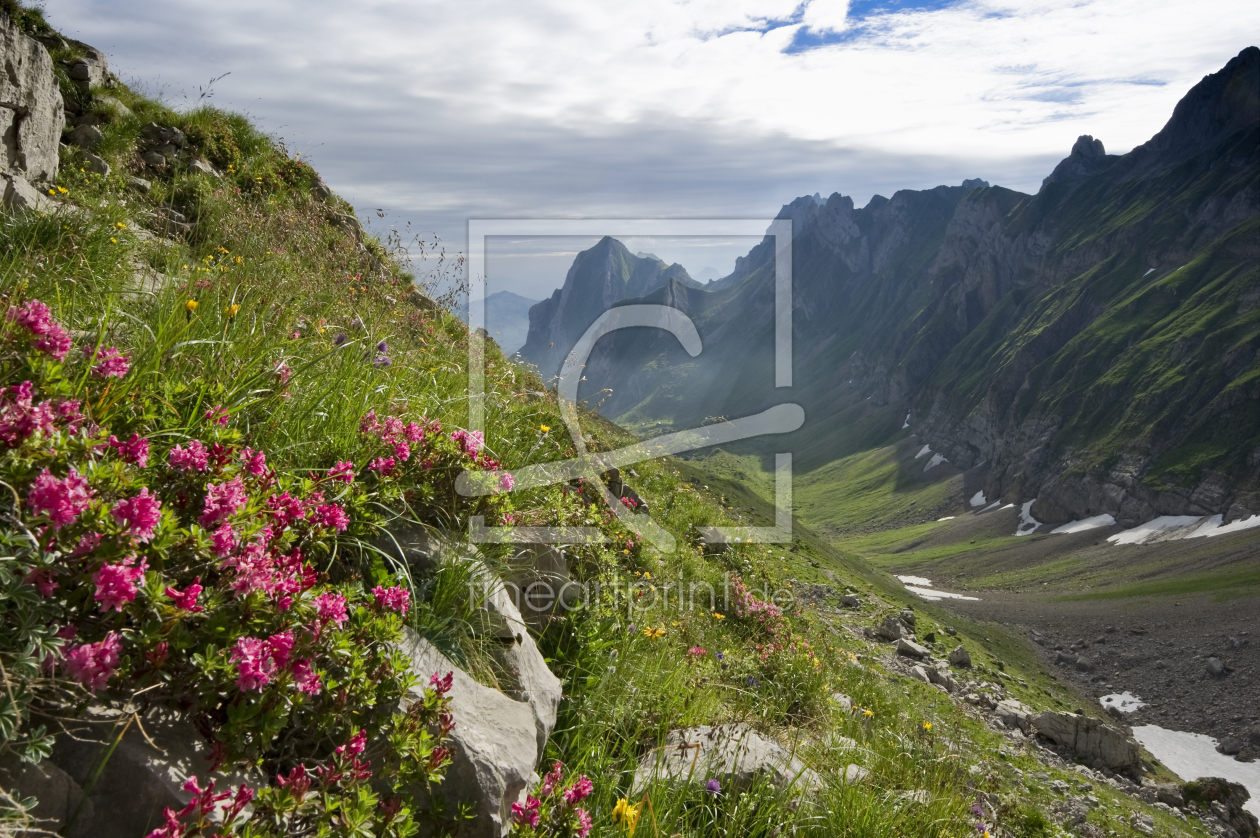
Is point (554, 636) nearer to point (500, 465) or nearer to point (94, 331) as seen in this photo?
point (500, 465)

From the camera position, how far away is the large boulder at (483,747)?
2.98 m

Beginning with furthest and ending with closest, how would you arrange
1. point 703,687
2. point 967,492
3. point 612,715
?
point 967,492
point 703,687
point 612,715

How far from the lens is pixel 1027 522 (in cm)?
13825

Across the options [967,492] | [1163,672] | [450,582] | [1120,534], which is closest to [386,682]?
[450,582]

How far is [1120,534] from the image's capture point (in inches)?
4668

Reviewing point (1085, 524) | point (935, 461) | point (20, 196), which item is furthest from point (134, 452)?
point (935, 461)

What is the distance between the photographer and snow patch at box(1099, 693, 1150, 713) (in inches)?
2414

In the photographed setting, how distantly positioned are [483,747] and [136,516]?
1795 mm

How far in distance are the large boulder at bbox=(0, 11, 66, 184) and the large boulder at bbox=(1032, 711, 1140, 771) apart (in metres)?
37.4

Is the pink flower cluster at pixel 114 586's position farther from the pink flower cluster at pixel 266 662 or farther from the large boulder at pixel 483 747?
the large boulder at pixel 483 747

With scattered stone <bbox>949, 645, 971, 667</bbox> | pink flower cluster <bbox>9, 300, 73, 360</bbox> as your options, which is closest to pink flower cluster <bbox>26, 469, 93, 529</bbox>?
pink flower cluster <bbox>9, 300, 73, 360</bbox>

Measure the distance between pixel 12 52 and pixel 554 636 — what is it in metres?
10.6

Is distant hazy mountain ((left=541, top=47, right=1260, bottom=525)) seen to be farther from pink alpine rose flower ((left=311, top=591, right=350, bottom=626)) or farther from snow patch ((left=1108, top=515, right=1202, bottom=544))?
pink alpine rose flower ((left=311, top=591, right=350, bottom=626))

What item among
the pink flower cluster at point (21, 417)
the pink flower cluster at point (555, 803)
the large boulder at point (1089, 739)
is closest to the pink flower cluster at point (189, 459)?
the pink flower cluster at point (21, 417)
